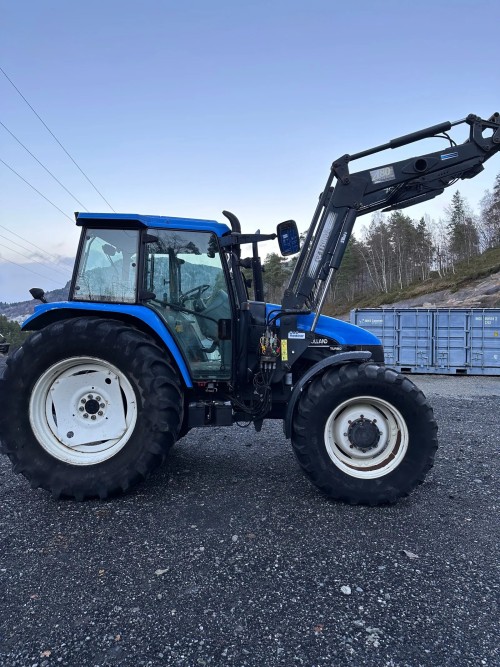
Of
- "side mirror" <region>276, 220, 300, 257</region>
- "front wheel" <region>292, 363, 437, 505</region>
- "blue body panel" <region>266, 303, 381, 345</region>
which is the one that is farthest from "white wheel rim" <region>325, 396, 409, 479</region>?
"side mirror" <region>276, 220, 300, 257</region>

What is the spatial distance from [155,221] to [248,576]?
294 centimetres

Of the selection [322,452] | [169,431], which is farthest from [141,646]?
[322,452]

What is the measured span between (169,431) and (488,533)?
2519mm

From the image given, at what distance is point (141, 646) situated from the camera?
197 centimetres

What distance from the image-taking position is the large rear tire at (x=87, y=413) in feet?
11.1

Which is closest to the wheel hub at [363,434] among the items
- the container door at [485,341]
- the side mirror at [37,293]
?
the side mirror at [37,293]

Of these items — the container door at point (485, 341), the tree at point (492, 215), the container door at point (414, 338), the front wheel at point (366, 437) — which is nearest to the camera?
the front wheel at point (366, 437)

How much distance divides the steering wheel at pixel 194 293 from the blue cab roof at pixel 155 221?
20.8 inches

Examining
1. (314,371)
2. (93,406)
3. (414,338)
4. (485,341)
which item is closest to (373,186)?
(314,371)

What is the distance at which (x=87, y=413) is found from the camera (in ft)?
11.7

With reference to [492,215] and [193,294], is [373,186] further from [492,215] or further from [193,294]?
[492,215]

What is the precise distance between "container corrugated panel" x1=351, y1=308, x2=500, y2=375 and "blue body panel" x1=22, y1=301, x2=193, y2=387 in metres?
11.5

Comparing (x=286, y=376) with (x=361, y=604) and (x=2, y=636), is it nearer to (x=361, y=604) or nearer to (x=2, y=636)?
(x=361, y=604)

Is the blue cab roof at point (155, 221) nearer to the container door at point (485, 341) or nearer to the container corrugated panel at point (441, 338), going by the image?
the container corrugated panel at point (441, 338)
